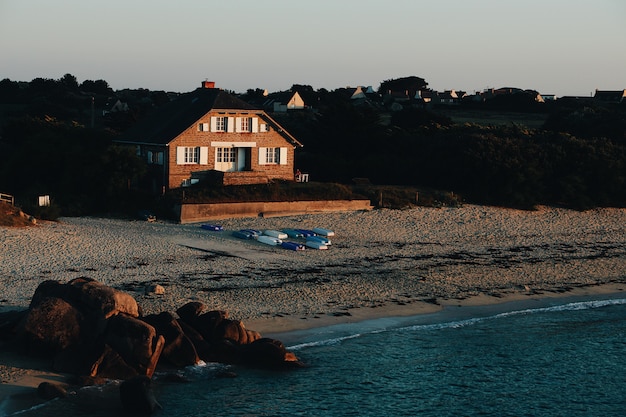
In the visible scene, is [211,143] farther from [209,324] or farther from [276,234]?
[209,324]

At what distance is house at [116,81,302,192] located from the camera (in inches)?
1919

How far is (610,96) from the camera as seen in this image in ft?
433

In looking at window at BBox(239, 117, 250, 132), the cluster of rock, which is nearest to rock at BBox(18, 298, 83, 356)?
the cluster of rock

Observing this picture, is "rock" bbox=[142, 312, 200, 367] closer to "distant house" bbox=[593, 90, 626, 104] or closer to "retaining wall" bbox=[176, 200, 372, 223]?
"retaining wall" bbox=[176, 200, 372, 223]

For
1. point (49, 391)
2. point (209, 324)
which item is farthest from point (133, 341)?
point (209, 324)

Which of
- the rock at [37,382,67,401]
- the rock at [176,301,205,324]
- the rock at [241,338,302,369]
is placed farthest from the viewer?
the rock at [176,301,205,324]

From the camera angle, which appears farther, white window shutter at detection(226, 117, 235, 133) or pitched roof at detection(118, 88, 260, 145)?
Result: white window shutter at detection(226, 117, 235, 133)

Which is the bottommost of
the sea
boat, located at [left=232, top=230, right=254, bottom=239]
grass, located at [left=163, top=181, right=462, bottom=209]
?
the sea

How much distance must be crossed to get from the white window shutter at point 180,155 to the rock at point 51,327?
85.5ft

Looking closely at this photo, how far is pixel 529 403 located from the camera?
933 inches

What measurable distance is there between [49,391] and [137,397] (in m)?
2.21

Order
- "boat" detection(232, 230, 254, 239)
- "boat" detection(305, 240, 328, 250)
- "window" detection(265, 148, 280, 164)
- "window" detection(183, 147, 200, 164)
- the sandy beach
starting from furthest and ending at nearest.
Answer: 1. "window" detection(265, 148, 280, 164)
2. "window" detection(183, 147, 200, 164)
3. "boat" detection(232, 230, 254, 239)
4. "boat" detection(305, 240, 328, 250)
5. the sandy beach

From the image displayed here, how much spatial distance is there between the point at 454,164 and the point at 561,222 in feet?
28.6

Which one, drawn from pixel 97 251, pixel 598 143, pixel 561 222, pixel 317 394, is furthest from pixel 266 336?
pixel 598 143
